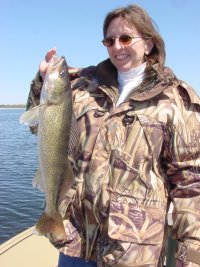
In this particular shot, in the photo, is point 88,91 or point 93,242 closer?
point 93,242

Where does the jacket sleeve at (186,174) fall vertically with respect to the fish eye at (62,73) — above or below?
below

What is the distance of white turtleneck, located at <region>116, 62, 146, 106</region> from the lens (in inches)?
137

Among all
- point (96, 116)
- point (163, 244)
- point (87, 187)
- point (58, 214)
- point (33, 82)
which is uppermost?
point (33, 82)

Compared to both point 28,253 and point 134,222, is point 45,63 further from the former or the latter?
point 28,253

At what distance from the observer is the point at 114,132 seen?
3.33m

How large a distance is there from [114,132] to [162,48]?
92 centimetres

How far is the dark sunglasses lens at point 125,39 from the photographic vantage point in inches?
131

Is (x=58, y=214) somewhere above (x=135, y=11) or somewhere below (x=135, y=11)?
below

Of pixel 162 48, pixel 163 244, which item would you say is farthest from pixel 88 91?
pixel 163 244

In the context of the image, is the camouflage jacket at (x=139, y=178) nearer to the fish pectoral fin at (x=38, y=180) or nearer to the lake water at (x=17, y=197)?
the fish pectoral fin at (x=38, y=180)

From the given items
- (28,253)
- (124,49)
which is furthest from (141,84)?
(28,253)

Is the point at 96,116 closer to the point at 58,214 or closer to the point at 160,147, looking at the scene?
the point at 160,147

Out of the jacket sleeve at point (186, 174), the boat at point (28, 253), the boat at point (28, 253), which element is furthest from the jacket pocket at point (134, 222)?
the boat at point (28, 253)

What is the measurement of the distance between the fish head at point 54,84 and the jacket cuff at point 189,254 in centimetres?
155
